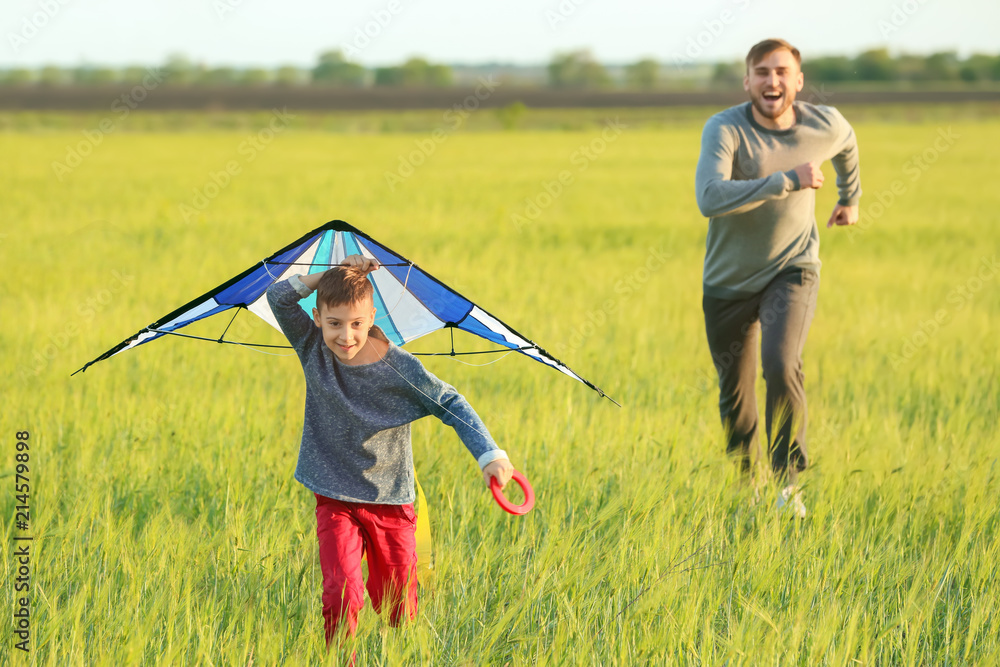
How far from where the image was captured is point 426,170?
2077cm

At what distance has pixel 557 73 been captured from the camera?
10550 centimetres

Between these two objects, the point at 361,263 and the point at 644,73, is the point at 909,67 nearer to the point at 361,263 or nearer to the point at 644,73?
the point at 644,73

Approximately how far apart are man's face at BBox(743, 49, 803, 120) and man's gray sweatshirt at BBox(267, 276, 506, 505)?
1.87 m

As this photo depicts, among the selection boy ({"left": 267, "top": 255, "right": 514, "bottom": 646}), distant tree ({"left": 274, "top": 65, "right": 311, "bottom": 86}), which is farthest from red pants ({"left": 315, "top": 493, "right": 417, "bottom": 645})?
distant tree ({"left": 274, "top": 65, "right": 311, "bottom": 86})

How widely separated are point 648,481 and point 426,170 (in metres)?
17.9

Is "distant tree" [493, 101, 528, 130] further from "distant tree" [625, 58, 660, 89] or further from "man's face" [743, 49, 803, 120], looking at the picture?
"distant tree" [625, 58, 660, 89]

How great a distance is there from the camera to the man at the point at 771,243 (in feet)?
11.3

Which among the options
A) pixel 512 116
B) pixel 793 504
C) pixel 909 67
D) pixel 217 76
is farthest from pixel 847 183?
pixel 217 76

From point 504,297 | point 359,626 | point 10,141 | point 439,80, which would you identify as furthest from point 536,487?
point 439,80

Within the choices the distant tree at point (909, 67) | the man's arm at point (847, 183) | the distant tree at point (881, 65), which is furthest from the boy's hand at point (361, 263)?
the distant tree at point (909, 67)

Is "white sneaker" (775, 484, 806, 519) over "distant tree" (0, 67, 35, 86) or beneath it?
beneath

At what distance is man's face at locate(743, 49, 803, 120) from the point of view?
132 inches

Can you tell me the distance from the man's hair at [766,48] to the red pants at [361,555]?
209 centimetres

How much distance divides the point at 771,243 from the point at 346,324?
2.00 m
